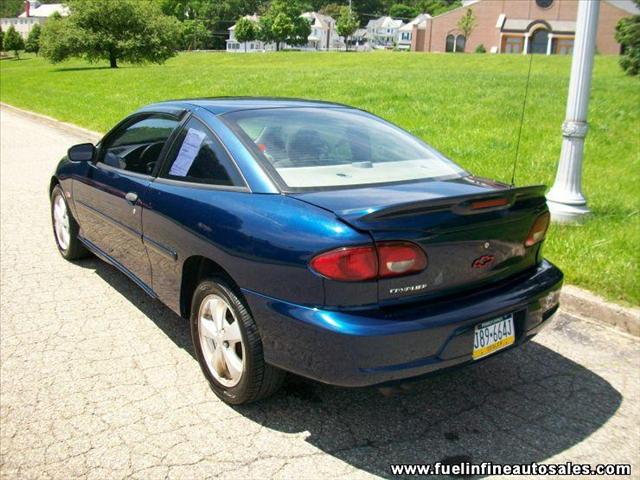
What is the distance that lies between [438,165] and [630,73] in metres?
25.2

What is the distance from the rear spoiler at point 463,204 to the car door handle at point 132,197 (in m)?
1.80

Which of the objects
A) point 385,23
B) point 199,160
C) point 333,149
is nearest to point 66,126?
point 199,160

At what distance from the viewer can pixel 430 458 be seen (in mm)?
2791

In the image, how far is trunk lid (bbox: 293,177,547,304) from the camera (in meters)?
2.64

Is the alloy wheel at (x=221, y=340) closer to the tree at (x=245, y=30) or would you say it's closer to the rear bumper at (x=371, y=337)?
the rear bumper at (x=371, y=337)

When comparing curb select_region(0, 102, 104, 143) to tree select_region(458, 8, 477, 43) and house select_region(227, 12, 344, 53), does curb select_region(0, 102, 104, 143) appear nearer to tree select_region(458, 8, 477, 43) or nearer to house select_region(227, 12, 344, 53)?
tree select_region(458, 8, 477, 43)

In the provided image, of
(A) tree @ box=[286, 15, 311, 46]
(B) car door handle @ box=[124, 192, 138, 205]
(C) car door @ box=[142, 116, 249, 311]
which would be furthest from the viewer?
(A) tree @ box=[286, 15, 311, 46]

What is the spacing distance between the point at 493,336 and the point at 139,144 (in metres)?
2.79

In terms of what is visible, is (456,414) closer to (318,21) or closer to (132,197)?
(132,197)

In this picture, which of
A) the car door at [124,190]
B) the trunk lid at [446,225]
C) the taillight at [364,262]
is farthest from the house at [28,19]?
the taillight at [364,262]

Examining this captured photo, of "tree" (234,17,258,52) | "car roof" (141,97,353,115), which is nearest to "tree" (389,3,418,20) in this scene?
"tree" (234,17,258,52)

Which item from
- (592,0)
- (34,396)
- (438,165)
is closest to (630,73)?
(592,0)

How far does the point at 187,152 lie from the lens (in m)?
3.64

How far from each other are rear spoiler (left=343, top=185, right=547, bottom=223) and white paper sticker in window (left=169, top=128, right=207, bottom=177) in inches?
51.5
